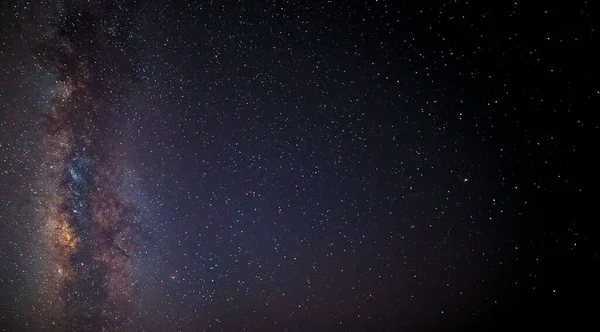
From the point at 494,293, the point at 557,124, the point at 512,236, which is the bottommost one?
the point at 494,293

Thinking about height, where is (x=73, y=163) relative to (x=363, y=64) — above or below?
above

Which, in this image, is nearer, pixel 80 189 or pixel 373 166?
pixel 373 166

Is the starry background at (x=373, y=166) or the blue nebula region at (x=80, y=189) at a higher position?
the blue nebula region at (x=80, y=189)

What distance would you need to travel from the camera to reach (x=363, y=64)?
91 cm

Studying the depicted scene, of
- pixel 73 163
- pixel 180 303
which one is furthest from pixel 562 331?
pixel 73 163

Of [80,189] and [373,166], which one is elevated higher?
[80,189]

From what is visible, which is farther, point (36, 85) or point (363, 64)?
point (36, 85)

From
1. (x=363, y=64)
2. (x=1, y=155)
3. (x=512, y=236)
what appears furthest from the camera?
(x=1, y=155)

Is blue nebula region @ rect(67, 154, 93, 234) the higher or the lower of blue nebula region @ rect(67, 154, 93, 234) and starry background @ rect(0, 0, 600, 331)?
the higher

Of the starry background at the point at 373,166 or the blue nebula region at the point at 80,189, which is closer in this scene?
the starry background at the point at 373,166

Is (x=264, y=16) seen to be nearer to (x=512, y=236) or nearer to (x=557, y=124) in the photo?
(x=557, y=124)

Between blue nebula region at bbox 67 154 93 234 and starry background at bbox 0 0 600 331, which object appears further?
blue nebula region at bbox 67 154 93 234

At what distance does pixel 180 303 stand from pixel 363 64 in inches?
52.6

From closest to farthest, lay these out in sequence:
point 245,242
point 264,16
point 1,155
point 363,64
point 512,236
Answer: point 512,236 → point 363,64 → point 264,16 → point 245,242 → point 1,155
